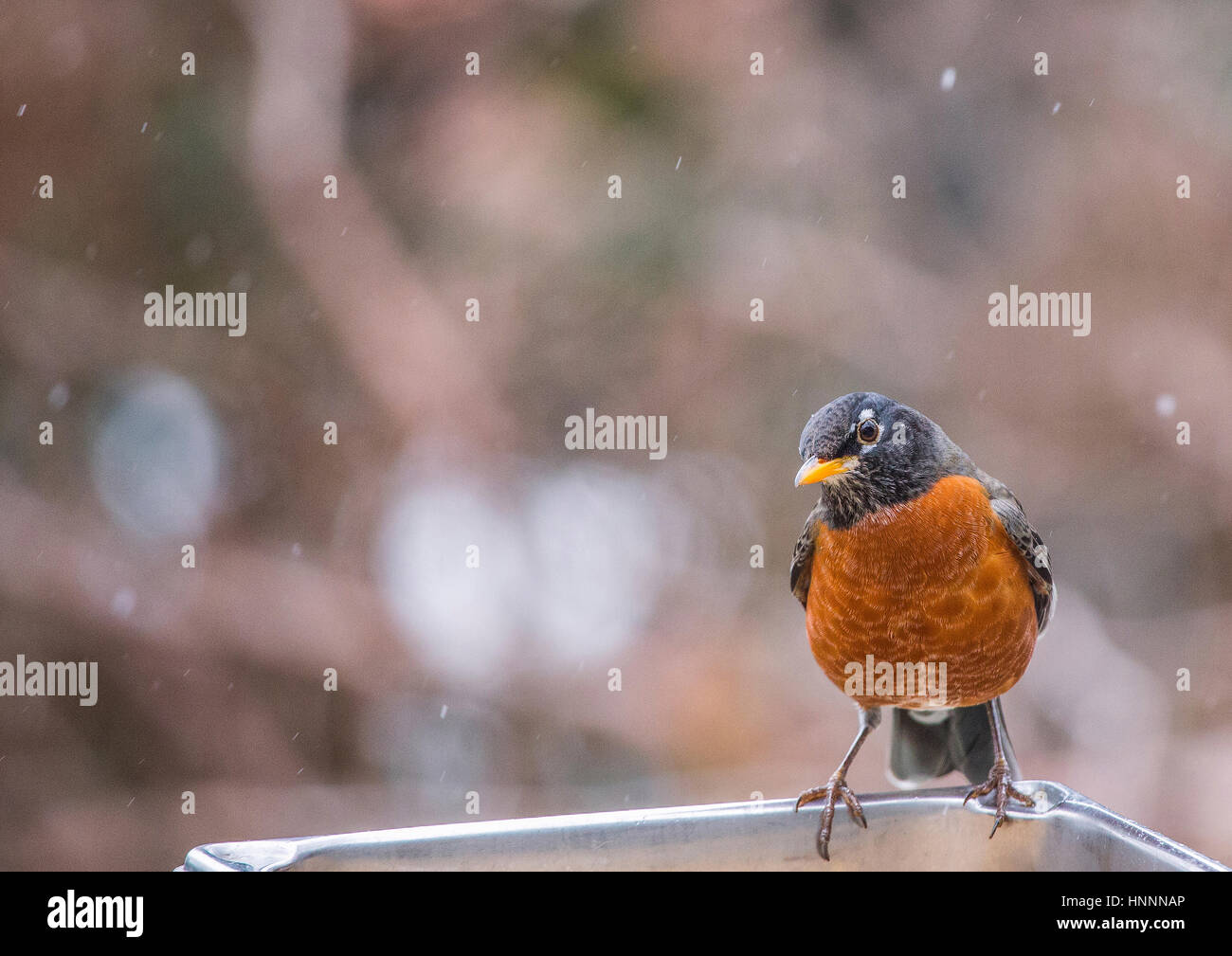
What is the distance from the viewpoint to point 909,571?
72.9 inches

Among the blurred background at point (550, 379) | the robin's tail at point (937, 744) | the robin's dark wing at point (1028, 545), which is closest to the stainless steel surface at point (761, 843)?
the robin's dark wing at point (1028, 545)

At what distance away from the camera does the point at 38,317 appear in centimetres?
446

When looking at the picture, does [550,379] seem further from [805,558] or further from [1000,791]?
[1000,791]

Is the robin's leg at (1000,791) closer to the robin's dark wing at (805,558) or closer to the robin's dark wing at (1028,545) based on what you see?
the robin's dark wing at (1028,545)

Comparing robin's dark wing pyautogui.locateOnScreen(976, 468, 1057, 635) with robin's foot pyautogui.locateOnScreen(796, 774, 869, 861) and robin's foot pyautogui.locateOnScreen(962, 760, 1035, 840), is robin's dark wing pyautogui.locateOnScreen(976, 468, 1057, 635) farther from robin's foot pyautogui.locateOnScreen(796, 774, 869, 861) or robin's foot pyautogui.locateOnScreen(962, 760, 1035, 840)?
robin's foot pyautogui.locateOnScreen(796, 774, 869, 861)

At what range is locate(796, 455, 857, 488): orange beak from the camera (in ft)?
5.72

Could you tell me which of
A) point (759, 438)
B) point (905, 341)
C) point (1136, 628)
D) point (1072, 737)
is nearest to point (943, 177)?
point (905, 341)

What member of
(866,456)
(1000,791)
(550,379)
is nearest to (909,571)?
(866,456)

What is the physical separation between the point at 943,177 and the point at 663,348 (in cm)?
164

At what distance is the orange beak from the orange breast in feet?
0.44

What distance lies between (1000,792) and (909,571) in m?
0.41

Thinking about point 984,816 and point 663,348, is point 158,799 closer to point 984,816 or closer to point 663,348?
point 663,348

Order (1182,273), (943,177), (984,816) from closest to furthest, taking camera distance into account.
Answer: (984,816), (1182,273), (943,177)

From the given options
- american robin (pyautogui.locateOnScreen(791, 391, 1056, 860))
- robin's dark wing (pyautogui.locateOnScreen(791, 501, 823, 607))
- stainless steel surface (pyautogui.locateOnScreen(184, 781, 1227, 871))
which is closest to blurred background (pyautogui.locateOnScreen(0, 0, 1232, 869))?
robin's dark wing (pyautogui.locateOnScreen(791, 501, 823, 607))
